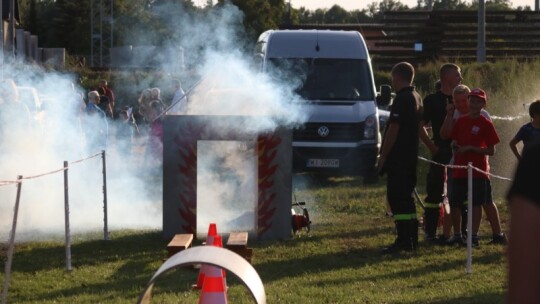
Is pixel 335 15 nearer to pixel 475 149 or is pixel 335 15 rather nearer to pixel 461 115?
pixel 461 115

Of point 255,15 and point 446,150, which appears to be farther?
point 255,15

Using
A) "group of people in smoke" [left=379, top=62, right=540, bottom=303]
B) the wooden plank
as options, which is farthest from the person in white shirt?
the wooden plank

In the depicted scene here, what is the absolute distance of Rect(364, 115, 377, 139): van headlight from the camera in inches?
689

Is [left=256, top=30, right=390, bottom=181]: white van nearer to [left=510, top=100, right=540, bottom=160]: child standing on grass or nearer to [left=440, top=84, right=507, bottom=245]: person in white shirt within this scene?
[left=440, top=84, right=507, bottom=245]: person in white shirt

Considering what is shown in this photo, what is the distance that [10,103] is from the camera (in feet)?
44.1

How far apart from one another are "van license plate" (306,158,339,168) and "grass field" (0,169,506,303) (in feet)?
14.6

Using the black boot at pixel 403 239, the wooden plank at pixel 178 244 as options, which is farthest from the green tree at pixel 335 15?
the wooden plank at pixel 178 244

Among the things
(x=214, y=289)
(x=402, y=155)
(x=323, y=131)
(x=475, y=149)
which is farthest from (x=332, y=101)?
(x=214, y=289)

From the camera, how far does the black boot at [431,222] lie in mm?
11594

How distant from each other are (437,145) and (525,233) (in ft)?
30.4

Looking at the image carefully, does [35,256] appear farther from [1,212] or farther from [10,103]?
[10,103]

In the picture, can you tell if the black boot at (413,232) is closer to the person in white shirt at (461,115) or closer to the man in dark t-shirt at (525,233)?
the person in white shirt at (461,115)

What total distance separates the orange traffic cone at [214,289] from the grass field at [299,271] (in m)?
1.26

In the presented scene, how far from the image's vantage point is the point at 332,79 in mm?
17594
